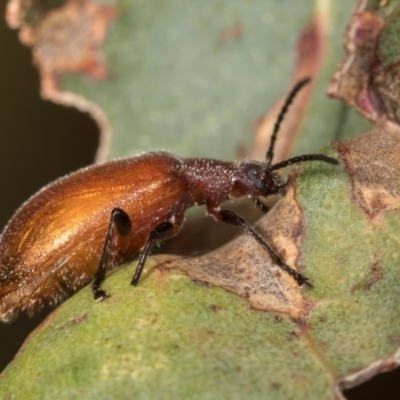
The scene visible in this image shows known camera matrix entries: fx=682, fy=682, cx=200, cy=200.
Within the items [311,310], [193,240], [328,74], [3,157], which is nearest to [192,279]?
[311,310]

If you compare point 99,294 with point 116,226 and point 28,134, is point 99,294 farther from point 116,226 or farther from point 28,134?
point 28,134

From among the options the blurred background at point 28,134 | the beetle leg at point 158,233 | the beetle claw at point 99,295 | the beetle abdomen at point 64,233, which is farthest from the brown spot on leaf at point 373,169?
the blurred background at point 28,134

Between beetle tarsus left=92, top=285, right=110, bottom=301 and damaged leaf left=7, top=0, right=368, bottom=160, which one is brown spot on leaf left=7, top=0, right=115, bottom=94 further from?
beetle tarsus left=92, top=285, right=110, bottom=301

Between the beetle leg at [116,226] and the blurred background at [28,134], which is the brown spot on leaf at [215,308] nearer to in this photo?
the beetle leg at [116,226]

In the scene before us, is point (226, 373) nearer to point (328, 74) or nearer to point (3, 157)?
point (328, 74)

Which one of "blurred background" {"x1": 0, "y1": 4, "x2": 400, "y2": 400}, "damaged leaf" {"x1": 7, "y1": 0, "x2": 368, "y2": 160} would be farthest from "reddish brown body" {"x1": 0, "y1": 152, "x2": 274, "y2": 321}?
"blurred background" {"x1": 0, "y1": 4, "x2": 400, "y2": 400}

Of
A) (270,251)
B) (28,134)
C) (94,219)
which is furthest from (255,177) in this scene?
(28,134)
